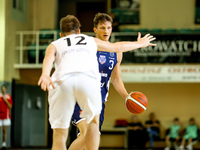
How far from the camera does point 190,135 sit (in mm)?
13797

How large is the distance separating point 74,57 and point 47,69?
269 millimetres

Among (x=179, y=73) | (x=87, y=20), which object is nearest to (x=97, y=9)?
(x=87, y=20)

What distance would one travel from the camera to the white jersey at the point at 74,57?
3477mm

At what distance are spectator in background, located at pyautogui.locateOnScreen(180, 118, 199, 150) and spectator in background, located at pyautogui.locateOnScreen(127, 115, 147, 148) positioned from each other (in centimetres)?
131

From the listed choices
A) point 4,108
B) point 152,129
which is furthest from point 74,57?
point 152,129

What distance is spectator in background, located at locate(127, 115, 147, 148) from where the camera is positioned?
46.0ft

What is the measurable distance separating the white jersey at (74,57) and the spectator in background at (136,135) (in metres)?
10.7

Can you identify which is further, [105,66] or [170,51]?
[170,51]

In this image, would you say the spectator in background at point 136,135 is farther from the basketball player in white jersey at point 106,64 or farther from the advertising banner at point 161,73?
the basketball player in white jersey at point 106,64

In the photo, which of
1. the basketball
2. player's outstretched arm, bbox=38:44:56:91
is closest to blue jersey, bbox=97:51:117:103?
the basketball

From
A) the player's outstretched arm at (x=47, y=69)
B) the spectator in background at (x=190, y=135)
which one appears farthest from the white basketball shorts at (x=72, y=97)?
the spectator in background at (x=190, y=135)

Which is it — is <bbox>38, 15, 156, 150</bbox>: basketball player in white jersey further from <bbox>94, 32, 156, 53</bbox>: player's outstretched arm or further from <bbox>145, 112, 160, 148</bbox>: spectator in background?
<bbox>145, 112, 160, 148</bbox>: spectator in background

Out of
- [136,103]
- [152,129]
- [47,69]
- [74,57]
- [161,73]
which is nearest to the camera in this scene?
[47,69]

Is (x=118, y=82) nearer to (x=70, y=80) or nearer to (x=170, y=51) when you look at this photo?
(x=70, y=80)
